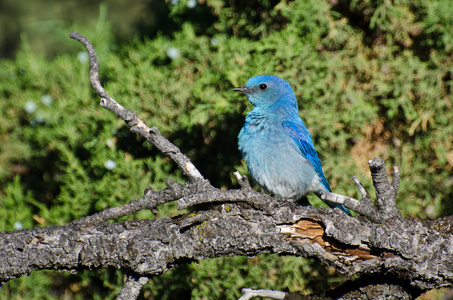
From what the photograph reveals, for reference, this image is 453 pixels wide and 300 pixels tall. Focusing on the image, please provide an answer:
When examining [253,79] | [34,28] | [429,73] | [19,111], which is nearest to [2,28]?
[34,28]

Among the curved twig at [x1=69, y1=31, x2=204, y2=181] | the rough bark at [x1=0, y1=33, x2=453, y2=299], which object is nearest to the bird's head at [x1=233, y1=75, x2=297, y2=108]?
the curved twig at [x1=69, y1=31, x2=204, y2=181]

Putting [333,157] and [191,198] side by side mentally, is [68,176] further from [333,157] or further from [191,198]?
[333,157]

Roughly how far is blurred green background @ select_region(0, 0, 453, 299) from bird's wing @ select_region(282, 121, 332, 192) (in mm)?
111

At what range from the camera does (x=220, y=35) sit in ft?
11.4

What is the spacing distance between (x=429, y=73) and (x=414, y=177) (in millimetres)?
690

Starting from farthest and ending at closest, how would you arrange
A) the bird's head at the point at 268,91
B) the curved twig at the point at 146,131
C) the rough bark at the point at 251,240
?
1. the bird's head at the point at 268,91
2. the curved twig at the point at 146,131
3. the rough bark at the point at 251,240

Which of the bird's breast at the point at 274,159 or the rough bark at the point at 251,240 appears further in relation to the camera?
the bird's breast at the point at 274,159

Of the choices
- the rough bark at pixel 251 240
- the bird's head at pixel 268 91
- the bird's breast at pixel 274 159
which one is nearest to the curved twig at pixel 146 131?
the rough bark at pixel 251 240

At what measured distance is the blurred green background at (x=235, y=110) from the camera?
10.5ft

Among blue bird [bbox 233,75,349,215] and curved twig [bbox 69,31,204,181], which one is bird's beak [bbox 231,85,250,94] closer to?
blue bird [bbox 233,75,349,215]

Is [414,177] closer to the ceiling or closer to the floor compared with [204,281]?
closer to the ceiling

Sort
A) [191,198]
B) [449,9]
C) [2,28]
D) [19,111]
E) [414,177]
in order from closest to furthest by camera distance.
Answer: [191,198], [449,9], [414,177], [19,111], [2,28]

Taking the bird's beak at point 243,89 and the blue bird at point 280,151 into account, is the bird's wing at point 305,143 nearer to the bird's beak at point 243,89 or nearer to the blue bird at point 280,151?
the blue bird at point 280,151

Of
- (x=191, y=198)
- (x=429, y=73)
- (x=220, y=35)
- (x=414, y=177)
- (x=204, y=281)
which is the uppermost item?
(x=220, y=35)
